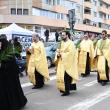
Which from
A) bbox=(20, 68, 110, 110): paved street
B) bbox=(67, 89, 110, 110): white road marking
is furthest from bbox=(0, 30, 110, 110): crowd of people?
bbox=(67, 89, 110, 110): white road marking

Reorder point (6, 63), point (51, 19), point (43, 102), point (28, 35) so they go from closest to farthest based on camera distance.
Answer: point (6, 63), point (43, 102), point (28, 35), point (51, 19)

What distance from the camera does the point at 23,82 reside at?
1541cm

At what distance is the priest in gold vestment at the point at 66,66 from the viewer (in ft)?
38.8

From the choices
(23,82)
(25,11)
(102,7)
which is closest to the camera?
(23,82)

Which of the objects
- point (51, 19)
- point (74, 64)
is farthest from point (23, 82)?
point (51, 19)

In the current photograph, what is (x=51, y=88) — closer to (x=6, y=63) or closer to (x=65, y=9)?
(x=6, y=63)

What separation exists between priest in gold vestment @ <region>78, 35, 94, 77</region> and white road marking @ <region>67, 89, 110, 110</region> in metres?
5.19

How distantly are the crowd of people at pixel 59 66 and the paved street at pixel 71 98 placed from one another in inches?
12.5

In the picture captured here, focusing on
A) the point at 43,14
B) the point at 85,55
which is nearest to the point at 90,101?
the point at 85,55

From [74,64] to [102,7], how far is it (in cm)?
8406

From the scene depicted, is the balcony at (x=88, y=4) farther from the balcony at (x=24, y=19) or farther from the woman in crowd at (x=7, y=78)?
the woman in crowd at (x=7, y=78)

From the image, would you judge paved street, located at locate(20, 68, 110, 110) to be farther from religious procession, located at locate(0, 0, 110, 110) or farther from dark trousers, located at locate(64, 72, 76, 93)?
dark trousers, located at locate(64, 72, 76, 93)

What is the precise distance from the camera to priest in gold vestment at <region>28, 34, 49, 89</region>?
13.5 metres

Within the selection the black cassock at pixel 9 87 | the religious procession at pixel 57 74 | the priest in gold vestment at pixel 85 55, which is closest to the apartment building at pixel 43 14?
the religious procession at pixel 57 74
